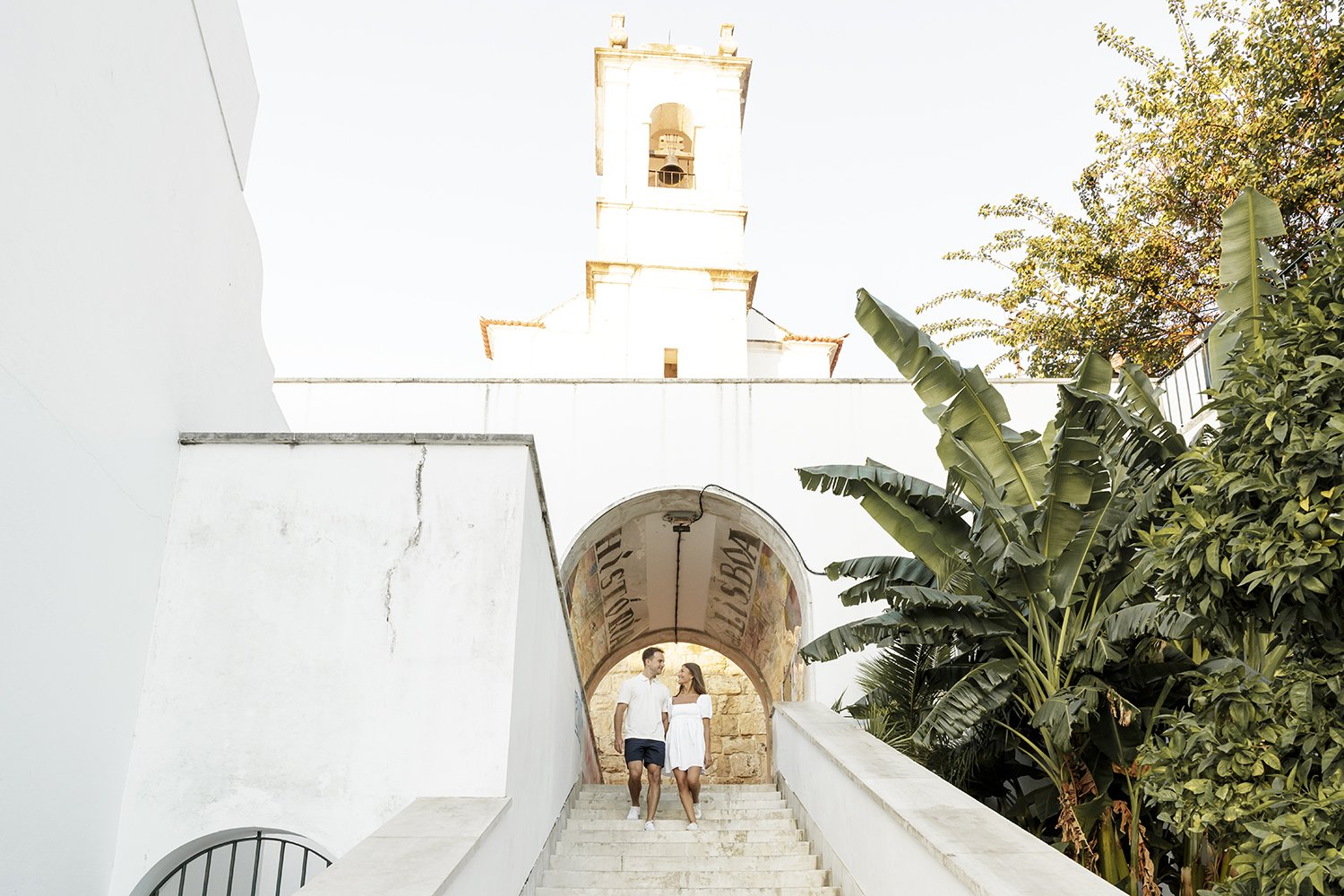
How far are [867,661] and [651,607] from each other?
808 centimetres

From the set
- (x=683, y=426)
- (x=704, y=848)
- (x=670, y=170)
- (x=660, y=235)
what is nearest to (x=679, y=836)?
(x=704, y=848)

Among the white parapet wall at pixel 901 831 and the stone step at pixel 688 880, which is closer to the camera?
the white parapet wall at pixel 901 831

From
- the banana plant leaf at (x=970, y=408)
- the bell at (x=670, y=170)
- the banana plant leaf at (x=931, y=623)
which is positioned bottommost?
the banana plant leaf at (x=931, y=623)

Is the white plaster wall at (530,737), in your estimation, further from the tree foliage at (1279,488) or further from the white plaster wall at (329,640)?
the tree foliage at (1279,488)

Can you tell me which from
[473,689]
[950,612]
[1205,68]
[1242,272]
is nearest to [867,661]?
[950,612]

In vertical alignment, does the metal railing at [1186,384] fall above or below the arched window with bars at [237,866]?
above

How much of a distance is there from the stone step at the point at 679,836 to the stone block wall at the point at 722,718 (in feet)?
49.3

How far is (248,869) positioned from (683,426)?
7.96 meters

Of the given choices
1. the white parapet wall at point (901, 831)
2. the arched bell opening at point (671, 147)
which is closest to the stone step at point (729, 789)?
the white parapet wall at point (901, 831)

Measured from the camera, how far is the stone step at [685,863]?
7035 mm

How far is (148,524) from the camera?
571 centimetres

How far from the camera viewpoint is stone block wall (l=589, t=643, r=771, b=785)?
23312 millimetres

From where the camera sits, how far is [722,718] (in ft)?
77.6

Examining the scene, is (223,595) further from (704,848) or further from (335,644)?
(704,848)
